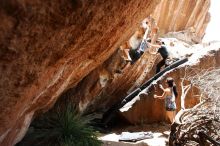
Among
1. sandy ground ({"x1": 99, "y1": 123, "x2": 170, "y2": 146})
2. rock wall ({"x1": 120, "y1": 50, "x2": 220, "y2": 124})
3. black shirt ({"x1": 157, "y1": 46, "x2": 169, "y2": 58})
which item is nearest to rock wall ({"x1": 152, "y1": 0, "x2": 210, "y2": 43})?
black shirt ({"x1": 157, "y1": 46, "x2": 169, "y2": 58})

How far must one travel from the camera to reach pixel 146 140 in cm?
1190

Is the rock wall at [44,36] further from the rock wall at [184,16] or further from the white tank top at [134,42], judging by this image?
the rock wall at [184,16]

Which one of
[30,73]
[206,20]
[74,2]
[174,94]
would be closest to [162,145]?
[174,94]

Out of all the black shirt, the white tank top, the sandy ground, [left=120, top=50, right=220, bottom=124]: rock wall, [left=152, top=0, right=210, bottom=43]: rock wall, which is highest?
[left=152, top=0, right=210, bottom=43]: rock wall

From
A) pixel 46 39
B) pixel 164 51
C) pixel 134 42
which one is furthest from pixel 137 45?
pixel 46 39

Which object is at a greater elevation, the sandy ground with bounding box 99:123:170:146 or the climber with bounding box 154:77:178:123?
the climber with bounding box 154:77:178:123

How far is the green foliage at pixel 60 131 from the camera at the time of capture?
1080cm

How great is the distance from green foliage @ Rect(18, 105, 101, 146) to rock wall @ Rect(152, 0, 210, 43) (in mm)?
13382

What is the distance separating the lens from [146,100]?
14750 mm

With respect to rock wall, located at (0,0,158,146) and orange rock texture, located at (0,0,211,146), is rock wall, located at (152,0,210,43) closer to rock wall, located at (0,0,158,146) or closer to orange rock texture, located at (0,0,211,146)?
orange rock texture, located at (0,0,211,146)

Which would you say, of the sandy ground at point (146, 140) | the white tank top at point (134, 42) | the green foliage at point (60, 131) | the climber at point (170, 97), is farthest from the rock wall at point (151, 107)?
the green foliage at point (60, 131)

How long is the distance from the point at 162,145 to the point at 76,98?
3701 mm

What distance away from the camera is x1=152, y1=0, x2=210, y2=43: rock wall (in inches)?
979

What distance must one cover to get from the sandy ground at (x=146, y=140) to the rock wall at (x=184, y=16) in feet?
35.1
